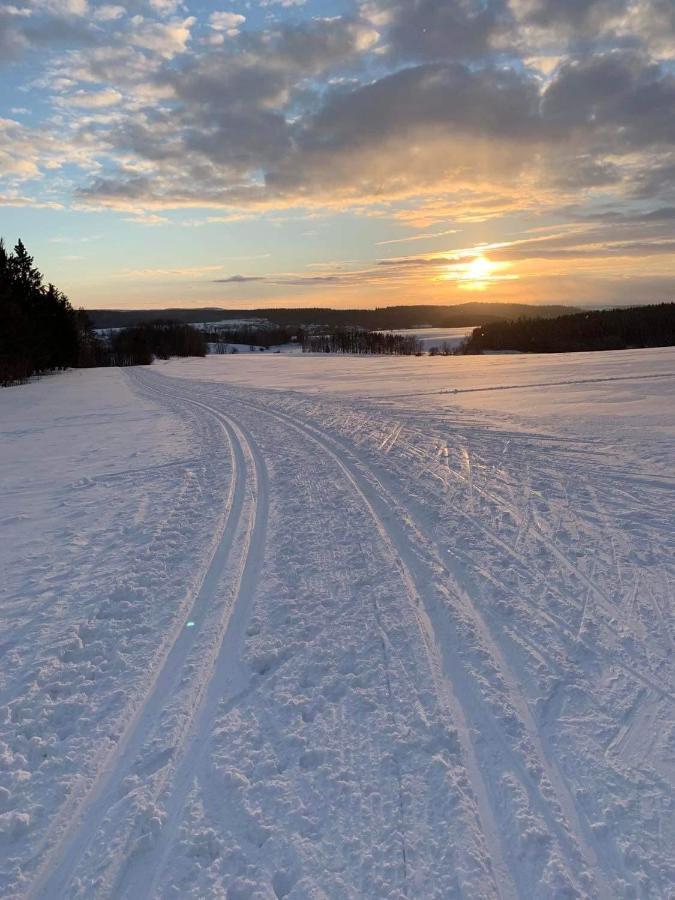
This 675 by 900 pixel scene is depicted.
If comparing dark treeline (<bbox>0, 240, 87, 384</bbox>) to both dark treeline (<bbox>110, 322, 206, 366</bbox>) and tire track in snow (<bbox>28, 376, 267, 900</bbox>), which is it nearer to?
dark treeline (<bbox>110, 322, 206, 366</bbox>)

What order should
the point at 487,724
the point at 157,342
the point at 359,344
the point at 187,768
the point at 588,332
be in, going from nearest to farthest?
the point at 187,768 < the point at 487,724 < the point at 588,332 < the point at 157,342 < the point at 359,344

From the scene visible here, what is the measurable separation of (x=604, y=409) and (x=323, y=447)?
854 cm

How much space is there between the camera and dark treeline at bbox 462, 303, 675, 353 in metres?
88.5

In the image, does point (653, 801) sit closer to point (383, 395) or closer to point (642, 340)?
point (383, 395)

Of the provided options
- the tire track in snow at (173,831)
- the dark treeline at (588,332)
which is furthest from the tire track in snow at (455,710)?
the dark treeline at (588,332)

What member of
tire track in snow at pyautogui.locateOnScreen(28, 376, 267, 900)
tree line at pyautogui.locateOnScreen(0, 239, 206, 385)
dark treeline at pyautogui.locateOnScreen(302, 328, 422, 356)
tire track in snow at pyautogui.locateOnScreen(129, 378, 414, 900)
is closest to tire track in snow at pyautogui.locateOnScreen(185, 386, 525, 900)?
tire track in snow at pyautogui.locateOnScreen(129, 378, 414, 900)

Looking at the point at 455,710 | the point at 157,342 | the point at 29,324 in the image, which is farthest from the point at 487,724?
the point at 157,342

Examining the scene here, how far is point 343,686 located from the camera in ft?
12.8

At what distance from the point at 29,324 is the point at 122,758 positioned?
141 feet

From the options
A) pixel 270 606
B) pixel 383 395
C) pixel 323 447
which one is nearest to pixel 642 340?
pixel 383 395

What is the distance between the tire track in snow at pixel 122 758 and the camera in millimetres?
2629

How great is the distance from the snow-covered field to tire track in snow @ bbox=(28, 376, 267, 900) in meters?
0.01

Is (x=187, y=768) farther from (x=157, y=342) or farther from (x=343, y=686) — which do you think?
(x=157, y=342)

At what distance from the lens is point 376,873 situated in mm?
2547
